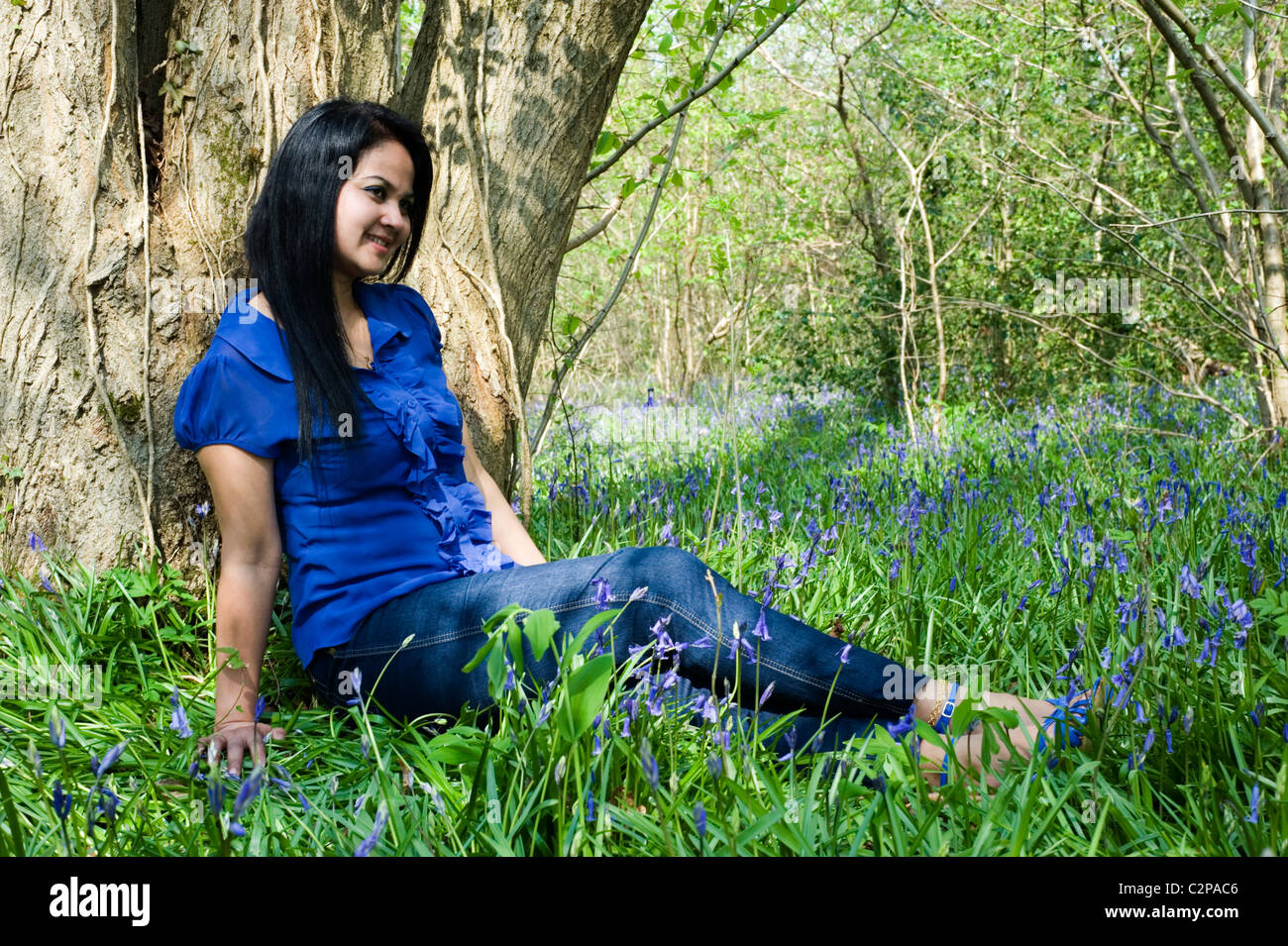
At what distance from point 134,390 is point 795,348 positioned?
262 inches

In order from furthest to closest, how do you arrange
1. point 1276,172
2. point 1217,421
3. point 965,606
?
point 1217,421 → point 1276,172 → point 965,606

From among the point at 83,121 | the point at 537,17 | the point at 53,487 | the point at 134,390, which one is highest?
the point at 537,17

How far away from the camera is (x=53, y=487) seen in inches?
96.8

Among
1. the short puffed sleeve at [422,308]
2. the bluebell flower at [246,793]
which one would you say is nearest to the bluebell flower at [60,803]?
the bluebell flower at [246,793]

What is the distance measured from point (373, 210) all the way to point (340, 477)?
Answer: 612 mm

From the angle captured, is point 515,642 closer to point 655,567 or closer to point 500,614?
point 500,614

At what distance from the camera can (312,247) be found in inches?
87.4

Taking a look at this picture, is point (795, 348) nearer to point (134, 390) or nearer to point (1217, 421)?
point (1217, 421)

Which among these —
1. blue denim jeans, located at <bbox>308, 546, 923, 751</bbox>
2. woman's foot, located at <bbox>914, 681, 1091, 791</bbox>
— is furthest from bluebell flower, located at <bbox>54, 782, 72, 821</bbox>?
woman's foot, located at <bbox>914, 681, 1091, 791</bbox>

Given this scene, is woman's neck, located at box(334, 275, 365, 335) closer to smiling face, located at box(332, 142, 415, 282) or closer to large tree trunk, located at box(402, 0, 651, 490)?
smiling face, located at box(332, 142, 415, 282)

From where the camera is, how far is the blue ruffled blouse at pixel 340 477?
82.2 inches

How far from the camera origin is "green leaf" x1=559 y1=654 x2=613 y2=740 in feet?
4.77

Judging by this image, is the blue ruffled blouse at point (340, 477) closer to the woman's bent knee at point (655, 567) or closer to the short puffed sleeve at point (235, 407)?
the short puffed sleeve at point (235, 407)
